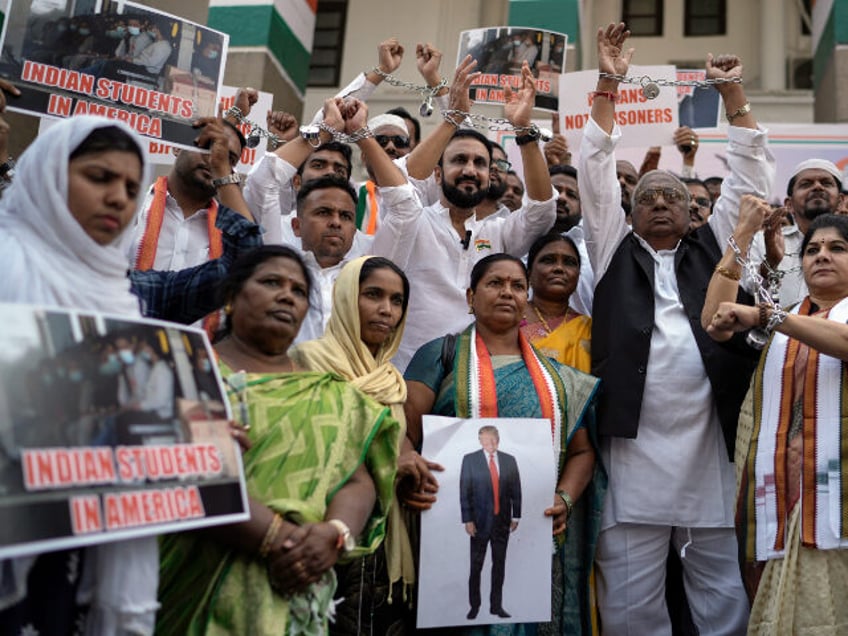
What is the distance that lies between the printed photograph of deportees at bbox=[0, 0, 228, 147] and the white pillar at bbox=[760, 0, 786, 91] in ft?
36.8

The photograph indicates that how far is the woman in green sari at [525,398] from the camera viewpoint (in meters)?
3.24

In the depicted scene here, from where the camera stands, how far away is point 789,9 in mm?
13188

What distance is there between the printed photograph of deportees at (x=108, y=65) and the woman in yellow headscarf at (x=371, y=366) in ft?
3.78

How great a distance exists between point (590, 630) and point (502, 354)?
45.1 inches

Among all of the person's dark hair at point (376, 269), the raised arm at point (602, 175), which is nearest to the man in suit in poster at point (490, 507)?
the person's dark hair at point (376, 269)

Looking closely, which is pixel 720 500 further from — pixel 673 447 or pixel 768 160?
pixel 768 160

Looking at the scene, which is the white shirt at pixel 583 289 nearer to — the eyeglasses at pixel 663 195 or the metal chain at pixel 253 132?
the eyeglasses at pixel 663 195

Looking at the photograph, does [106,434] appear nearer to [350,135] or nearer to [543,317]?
[350,135]

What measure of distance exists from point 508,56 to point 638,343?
295 centimetres

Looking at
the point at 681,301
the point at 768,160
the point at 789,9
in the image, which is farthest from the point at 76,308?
→ the point at 789,9

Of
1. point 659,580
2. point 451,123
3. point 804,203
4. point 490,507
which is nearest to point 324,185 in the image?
point 451,123

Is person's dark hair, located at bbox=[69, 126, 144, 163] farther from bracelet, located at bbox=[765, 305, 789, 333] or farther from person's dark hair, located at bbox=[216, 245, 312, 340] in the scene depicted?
bracelet, located at bbox=[765, 305, 789, 333]

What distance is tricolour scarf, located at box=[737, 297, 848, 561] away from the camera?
2871 millimetres

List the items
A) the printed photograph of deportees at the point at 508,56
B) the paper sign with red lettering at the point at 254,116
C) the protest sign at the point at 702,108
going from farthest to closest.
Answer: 1. the protest sign at the point at 702,108
2. the printed photograph of deportees at the point at 508,56
3. the paper sign with red lettering at the point at 254,116
